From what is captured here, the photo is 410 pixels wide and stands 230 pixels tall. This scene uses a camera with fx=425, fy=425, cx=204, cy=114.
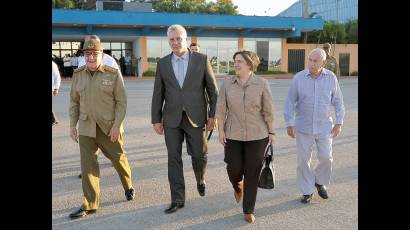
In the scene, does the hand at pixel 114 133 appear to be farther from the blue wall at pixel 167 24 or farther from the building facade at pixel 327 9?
the building facade at pixel 327 9

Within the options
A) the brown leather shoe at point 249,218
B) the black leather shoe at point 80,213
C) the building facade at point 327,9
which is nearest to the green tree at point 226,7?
the building facade at point 327,9

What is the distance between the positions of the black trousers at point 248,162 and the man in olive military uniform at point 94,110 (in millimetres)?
1319

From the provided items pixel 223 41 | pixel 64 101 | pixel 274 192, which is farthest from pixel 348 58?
pixel 274 192

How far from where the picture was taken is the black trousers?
4457 millimetres

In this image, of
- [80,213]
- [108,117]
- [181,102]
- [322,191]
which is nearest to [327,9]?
[322,191]

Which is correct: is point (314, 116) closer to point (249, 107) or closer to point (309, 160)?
point (309, 160)

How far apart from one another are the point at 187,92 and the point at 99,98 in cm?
98

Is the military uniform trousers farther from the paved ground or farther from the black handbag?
the black handbag

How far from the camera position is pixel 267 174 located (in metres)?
4.55

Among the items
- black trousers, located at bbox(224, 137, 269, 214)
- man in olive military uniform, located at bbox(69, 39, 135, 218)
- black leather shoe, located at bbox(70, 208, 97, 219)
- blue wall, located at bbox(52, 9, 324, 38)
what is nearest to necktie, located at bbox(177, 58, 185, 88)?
man in olive military uniform, located at bbox(69, 39, 135, 218)

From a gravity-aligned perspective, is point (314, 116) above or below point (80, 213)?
above

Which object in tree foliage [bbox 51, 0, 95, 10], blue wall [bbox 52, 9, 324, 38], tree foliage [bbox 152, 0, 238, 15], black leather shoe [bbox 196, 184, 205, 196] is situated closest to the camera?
black leather shoe [bbox 196, 184, 205, 196]

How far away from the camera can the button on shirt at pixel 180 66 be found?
486 centimetres

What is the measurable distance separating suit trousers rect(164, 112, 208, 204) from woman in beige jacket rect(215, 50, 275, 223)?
0.46 metres
